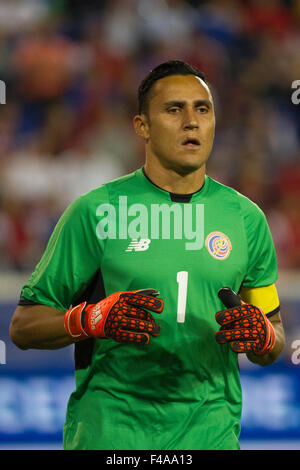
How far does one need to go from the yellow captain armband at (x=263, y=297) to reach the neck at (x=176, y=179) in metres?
0.46

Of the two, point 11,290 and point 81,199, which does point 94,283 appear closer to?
point 81,199

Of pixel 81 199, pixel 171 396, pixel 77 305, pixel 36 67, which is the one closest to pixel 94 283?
pixel 77 305

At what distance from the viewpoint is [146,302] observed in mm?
2574

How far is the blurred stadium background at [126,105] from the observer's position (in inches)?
257

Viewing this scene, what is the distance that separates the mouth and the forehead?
0.17m

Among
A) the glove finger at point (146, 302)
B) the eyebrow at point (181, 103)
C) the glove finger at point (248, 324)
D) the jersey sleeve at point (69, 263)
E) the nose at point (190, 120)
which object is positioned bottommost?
the glove finger at point (248, 324)

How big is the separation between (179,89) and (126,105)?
4.57m

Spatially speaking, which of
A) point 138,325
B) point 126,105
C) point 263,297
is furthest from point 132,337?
point 126,105

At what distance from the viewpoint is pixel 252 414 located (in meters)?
A: 5.62

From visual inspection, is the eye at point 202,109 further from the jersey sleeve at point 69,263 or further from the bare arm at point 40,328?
the bare arm at point 40,328

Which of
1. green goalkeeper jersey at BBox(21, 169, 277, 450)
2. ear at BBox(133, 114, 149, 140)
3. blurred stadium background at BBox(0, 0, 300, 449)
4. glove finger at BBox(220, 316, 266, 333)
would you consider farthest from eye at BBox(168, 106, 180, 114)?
blurred stadium background at BBox(0, 0, 300, 449)

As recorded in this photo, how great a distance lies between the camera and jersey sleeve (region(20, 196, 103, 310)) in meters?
2.88

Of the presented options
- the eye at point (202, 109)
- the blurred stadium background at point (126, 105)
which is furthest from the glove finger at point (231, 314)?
the blurred stadium background at point (126, 105)

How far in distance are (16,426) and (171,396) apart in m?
2.92
